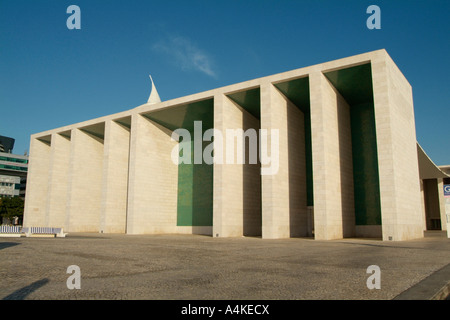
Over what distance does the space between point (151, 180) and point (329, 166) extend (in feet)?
56.8

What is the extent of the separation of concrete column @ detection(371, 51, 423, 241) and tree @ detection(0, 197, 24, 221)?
61871 mm

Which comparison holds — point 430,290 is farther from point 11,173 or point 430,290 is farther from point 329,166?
point 11,173

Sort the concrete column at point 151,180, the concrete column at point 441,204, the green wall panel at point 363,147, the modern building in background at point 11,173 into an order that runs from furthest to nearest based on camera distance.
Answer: the modern building in background at point 11,173
the concrete column at point 441,204
the concrete column at point 151,180
the green wall panel at point 363,147

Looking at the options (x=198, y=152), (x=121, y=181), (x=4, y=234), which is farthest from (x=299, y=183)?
(x=4, y=234)

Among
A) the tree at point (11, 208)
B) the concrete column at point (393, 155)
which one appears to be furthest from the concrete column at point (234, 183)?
the tree at point (11, 208)

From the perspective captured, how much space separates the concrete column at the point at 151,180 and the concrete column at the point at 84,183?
25.9ft

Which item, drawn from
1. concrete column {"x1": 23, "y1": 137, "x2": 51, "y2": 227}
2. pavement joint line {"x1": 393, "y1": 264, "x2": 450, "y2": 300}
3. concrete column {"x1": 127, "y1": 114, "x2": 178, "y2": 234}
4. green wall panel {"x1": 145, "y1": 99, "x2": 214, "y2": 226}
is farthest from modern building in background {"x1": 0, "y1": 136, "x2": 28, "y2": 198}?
pavement joint line {"x1": 393, "y1": 264, "x2": 450, "y2": 300}

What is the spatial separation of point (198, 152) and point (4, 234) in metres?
18.2

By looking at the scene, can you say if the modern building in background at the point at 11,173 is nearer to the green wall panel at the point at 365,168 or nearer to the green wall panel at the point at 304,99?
the green wall panel at the point at 304,99

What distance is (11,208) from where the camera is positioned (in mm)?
63938

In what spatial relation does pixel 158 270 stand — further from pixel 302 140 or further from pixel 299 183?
pixel 302 140

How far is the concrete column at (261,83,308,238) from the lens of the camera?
24.4 metres

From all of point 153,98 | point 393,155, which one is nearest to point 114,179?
point 153,98

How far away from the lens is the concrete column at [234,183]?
26.6 metres
